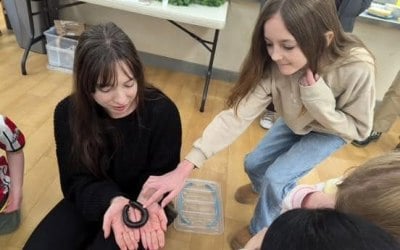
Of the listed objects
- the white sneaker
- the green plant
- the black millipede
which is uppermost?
the green plant

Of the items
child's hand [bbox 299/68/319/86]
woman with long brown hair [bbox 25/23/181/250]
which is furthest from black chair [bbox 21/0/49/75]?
child's hand [bbox 299/68/319/86]

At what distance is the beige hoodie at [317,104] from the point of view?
3.37 feet

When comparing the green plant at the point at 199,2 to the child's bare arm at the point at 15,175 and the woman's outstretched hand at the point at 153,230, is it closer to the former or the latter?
the child's bare arm at the point at 15,175

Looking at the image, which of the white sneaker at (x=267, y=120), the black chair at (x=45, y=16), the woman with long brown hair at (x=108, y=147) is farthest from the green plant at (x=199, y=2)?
the woman with long brown hair at (x=108, y=147)

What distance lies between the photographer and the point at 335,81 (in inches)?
41.6

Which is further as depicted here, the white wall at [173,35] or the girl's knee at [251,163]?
the white wall at [173,35]

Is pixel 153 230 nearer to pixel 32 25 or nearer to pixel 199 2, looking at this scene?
pixel 199 2

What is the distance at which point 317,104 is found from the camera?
3.33 feet

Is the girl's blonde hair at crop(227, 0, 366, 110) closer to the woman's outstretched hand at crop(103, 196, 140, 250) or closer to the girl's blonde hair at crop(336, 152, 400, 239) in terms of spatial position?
the girl's blonde hair at crop(336, 152, 400, 239)

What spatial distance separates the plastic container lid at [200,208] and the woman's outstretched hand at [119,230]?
0.46 m

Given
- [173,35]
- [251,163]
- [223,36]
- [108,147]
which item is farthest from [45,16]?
[251,163]

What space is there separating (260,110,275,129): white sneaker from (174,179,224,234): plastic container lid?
701mm

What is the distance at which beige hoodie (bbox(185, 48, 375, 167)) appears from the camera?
3.37 feet

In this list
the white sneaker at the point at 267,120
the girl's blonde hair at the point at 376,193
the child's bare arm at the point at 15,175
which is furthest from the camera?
the white sneaker at the point at 267,120
